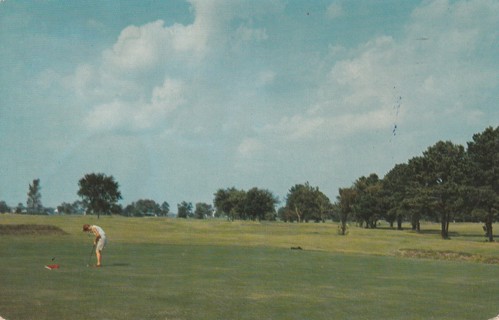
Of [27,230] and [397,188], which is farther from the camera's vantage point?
[397,188]

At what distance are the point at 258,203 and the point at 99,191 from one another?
56353mm

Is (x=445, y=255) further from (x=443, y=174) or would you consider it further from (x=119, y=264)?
(x=443, y=174)

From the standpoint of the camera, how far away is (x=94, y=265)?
27375 millimetres

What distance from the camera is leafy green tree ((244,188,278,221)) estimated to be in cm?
14750

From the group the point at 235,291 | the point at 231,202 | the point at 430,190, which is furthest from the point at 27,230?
the point at 231,202

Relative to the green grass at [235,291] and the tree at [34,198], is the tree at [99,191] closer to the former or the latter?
the tree at [34,198]

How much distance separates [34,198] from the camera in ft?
444

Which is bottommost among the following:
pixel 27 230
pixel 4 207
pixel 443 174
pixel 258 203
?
pixel 27 230

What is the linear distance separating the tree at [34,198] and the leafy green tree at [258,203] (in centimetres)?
5427

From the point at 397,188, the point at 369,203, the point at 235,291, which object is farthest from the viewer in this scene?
the point at 369,203

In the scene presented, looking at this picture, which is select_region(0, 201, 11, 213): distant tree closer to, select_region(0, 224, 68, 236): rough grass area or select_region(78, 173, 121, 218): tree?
select_region(78, 173, 121, 218): tree

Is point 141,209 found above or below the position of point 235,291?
above

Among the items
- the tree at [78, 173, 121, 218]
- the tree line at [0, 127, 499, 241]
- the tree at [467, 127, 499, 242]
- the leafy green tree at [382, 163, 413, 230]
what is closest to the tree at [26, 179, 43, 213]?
the tree line at [0, 127, 499, 241]

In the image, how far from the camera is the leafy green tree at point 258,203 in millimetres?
147500
